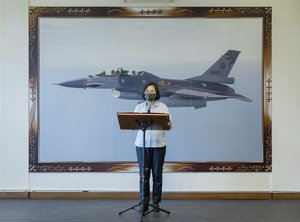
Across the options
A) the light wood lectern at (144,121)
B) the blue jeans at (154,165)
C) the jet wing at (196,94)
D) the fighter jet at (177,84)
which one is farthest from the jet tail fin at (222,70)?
the light wood lectern at (144,121)

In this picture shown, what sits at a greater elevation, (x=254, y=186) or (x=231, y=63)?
(x=231, y=63)

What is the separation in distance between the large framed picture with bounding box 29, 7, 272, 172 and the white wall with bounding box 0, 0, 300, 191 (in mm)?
104

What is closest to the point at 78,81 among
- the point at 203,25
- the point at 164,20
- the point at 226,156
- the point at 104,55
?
the point at 104,55

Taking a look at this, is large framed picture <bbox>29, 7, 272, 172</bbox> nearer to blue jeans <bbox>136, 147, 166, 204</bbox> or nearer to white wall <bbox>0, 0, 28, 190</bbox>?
white wall <bbox>0, 0, 28, 190</bbox>

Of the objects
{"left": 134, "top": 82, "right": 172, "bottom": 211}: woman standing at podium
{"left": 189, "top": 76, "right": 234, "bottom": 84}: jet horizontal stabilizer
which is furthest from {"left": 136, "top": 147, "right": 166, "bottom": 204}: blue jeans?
{"left": 189, "top": 76, "right": 234, "bottom": 84}: jet horizontal stabilizer

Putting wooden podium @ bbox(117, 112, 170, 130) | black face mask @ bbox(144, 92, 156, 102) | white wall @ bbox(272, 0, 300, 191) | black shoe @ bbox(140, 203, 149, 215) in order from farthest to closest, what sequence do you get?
white wall @ bbox(272, 0, 300, 191)
black face mask @ bbox(144, 92, 156, 102)
black shoe @ bbox(140, 203, 149, 215)
wooden podium @ bbox(117, 112, 170, 130)

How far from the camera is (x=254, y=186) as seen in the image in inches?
233

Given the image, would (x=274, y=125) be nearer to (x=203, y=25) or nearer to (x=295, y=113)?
(x=295, y=113)

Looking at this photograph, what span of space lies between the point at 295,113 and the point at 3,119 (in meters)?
4.30

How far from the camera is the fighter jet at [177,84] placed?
19.4ft

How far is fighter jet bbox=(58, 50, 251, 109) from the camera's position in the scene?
19.4ft

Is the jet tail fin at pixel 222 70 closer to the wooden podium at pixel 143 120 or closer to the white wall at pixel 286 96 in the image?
the white wall at pixel 286 96

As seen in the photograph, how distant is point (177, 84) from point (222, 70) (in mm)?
694

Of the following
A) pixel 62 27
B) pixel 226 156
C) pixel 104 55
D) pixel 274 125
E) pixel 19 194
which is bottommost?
pixel 19 194
